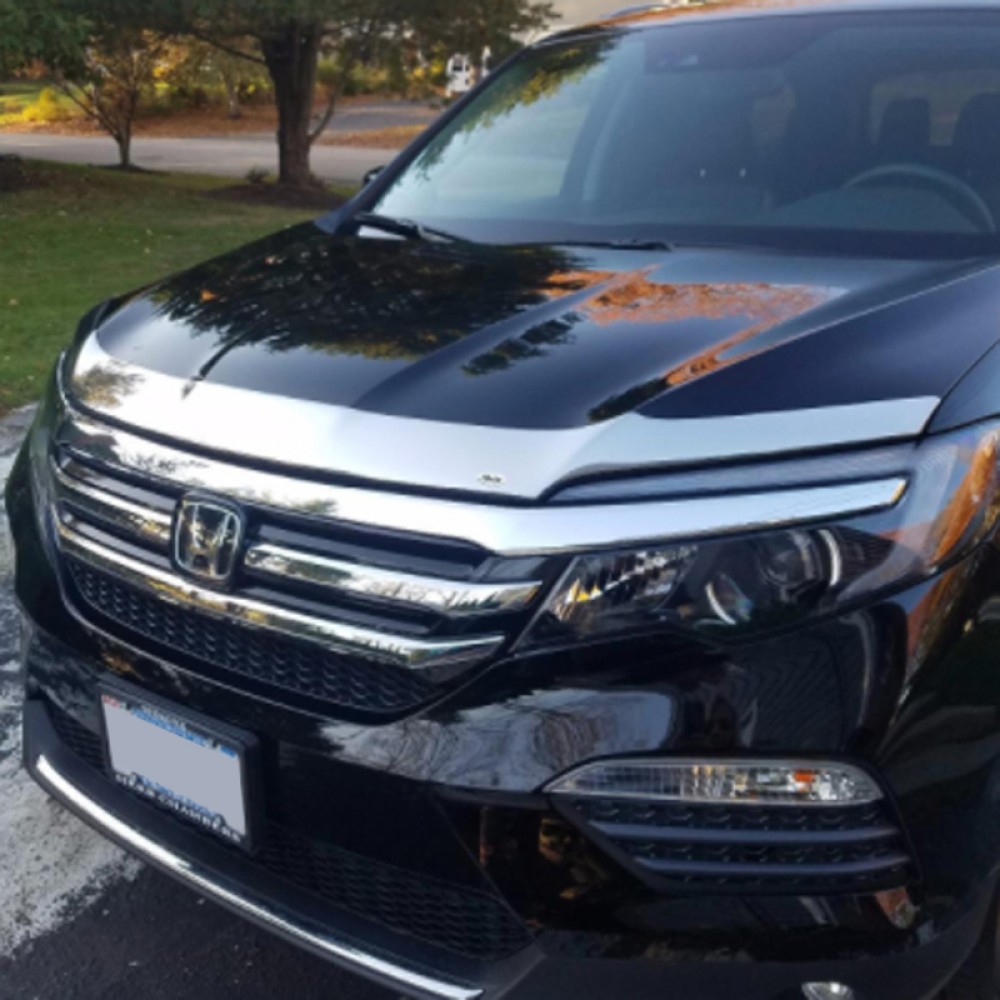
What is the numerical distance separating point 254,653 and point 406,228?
1.41m

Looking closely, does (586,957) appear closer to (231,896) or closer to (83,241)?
(231,896)

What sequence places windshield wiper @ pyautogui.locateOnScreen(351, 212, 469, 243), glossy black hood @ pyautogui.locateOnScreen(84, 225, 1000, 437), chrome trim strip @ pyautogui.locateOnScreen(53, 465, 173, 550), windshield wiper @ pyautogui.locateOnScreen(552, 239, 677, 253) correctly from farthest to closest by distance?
windshield wiper @ pyautogui.locateOnScreen(351, 212, 469, 243) → windshield wiper @ pyautogui.locateOnScreen(552, 239, 677, 253) → chrome trim strip @ pyautogui.locateOnScreen(53, 465, 173, 550) → glossy black hood @ pyautogui.locateOnScreen(84, 225, 1000, 437)

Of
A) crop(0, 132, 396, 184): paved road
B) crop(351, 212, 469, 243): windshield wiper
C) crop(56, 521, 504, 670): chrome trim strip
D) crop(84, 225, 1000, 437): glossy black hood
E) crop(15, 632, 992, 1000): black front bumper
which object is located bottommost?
crop(0, 132, 396, 184): paved road

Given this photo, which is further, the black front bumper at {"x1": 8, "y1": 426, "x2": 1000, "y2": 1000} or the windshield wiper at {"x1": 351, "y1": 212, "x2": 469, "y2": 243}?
the windshield wiper at {"x1": 351, "y1": 212, "x2": 469, "y2": 243}

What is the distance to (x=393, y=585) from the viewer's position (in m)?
1.77

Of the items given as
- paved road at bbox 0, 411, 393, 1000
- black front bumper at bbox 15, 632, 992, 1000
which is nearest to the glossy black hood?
black front bumper at bbox 15, 632, 992, 1000

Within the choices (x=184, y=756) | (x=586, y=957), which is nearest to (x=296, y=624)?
(x=184, y=756)

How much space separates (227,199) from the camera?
1555cm

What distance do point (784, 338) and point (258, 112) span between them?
38.3 metres

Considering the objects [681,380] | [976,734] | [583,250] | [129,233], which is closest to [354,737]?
[681,380]

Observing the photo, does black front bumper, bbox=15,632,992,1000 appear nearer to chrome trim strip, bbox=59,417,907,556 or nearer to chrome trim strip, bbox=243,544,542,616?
chrome trim strip, bbox=243,544,542,616

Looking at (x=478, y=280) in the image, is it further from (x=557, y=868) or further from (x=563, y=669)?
(x=557, y=868)

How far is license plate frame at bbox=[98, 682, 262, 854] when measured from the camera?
6.40ft

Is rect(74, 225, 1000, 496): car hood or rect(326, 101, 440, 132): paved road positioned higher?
rect(74, 225, 1000, 496): car hood
